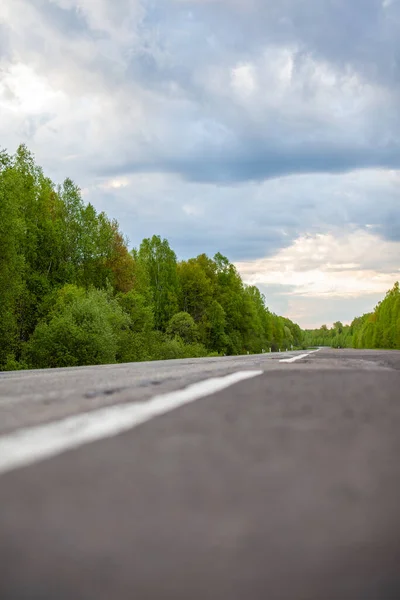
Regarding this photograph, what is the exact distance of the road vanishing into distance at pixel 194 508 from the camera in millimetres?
1206

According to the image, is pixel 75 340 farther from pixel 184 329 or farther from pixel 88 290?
pixel 184 329

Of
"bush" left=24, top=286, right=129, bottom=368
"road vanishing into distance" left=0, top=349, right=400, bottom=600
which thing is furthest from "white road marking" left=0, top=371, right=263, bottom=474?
"bush" left=24, top=286, right=129, bottom=368

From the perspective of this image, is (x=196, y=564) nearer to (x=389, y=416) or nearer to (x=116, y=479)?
(x=116, y=479)

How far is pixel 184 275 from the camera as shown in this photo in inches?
3770

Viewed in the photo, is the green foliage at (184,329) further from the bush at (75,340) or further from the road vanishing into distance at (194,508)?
the road vanishing into distance at (194,508)

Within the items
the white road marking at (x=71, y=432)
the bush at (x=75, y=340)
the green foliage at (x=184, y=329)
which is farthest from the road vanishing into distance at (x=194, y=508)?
the green foliage at (x=184, y=329)

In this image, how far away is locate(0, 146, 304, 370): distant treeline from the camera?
1489 inches

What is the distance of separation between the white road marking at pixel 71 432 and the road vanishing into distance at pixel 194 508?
0.01m

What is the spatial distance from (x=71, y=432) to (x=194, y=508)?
4.54 ft

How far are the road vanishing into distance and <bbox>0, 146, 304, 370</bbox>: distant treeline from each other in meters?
33.5

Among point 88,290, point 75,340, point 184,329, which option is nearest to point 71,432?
point 75,340

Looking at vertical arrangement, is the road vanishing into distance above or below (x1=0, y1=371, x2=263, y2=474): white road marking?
below

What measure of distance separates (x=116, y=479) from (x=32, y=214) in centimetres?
5548

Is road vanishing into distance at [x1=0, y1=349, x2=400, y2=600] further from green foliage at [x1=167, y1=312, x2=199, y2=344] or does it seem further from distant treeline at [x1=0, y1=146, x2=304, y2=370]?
green foliage at [x1=167, y1=312, x2=199, y2=344]
